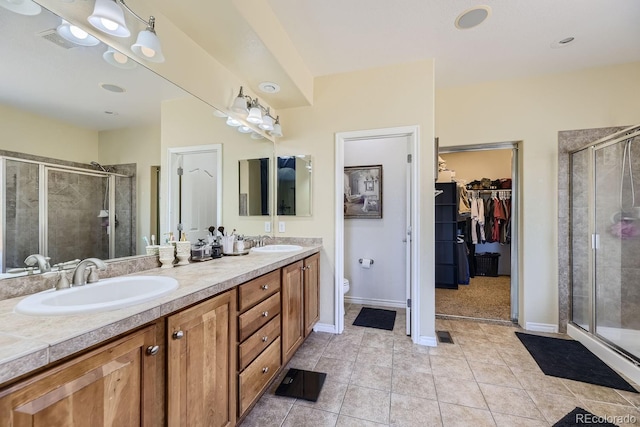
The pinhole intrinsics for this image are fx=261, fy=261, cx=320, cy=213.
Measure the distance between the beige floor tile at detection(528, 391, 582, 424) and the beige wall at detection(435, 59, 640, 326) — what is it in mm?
1231

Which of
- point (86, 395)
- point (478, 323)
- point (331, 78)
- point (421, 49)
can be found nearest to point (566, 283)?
point (478, 323)

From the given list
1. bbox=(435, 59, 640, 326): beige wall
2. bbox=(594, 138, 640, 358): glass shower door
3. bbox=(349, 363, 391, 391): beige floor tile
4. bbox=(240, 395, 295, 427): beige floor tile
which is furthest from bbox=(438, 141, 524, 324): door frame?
bbox=(240, 395, 295, 427): beige floor tile

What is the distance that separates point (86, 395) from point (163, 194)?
1.24 meters

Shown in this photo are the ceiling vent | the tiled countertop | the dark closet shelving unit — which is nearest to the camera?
the tiled countertop

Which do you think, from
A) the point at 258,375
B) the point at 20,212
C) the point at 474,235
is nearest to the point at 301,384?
the point at 258,375

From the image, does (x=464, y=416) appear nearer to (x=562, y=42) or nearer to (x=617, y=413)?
(x=617, y=413)

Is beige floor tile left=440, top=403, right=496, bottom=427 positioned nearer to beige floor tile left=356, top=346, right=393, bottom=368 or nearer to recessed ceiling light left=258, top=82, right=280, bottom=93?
beige floor tile left=356, top=346, right=393, bottom=368

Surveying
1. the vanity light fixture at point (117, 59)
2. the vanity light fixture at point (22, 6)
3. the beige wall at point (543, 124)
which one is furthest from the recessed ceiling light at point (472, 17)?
the vanity light fixture at point (22, 6)

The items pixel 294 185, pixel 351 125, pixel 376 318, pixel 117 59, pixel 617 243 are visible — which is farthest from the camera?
pixel 376 318

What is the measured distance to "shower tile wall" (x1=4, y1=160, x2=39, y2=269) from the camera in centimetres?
104

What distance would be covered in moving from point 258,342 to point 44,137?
1.47 m

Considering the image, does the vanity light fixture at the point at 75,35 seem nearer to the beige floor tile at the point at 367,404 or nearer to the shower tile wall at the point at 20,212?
the shower tile wall at the point at 20,212

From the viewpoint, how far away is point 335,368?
2070 mm

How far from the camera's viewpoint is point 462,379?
6.35 ft
